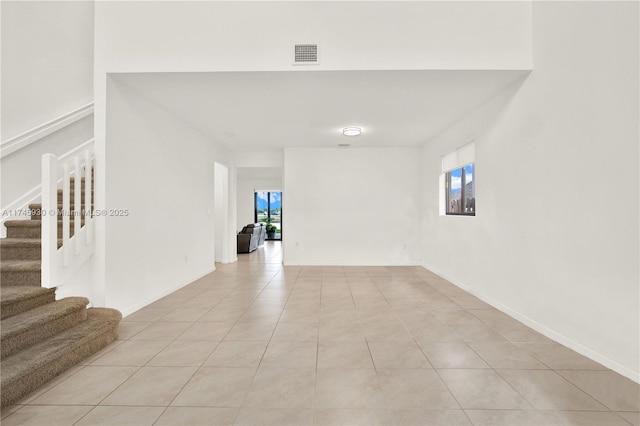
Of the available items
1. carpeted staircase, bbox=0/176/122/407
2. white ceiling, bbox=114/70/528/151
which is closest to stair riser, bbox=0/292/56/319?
carpeted staircase, bbox=0/176/122/407

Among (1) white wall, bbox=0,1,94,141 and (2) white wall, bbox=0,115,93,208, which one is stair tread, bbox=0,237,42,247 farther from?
(1) white wall, bbox=0,1,94,141

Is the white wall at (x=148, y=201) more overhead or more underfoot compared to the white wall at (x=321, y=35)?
more underfoot

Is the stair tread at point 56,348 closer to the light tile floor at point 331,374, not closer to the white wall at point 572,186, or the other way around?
the light tile floor at point 331,374

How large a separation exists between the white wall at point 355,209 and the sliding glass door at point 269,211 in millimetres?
7537

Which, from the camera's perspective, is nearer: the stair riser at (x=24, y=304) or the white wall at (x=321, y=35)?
the stair riser at (x=24, y=304)

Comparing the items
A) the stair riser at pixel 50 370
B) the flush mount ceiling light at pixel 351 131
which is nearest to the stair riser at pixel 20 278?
the stair riser at pixel 50 370

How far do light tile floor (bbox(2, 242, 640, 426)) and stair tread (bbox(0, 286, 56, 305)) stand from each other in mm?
713

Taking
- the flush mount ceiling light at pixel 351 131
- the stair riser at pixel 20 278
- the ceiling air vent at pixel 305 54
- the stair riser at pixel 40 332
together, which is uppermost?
the ceiling air vent at pixel 305 54

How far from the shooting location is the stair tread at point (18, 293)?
2.25 m

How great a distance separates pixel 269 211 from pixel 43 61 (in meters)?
10.7

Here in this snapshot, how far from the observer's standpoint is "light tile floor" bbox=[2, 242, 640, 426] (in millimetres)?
1674

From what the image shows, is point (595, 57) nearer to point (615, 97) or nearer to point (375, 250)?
point (615, 97)

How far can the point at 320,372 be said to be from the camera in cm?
213

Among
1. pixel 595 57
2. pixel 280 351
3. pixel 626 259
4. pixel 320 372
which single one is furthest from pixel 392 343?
pixel 595 57
